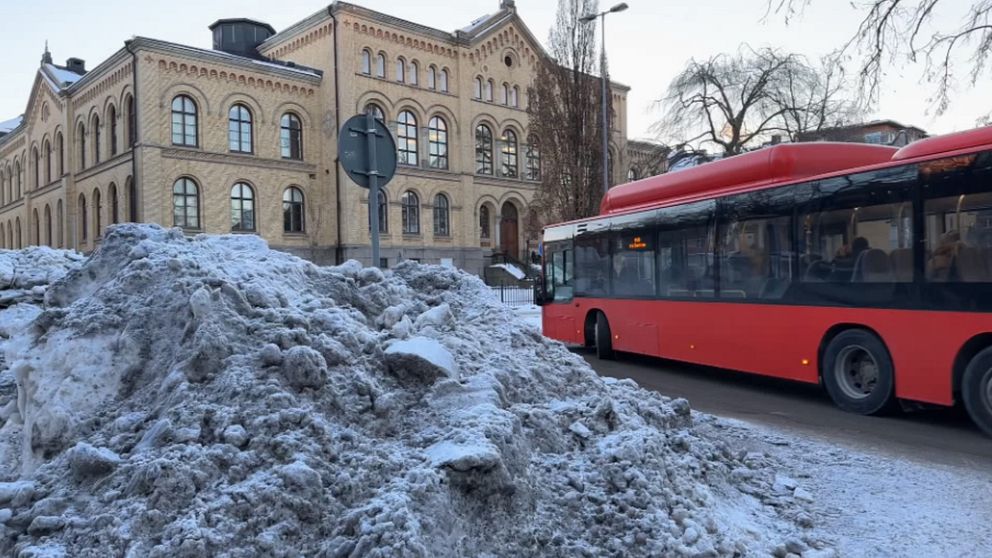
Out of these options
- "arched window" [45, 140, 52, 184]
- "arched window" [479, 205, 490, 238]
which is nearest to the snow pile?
"arched window" [479, 205, 490, 238]

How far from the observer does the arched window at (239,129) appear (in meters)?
35.4

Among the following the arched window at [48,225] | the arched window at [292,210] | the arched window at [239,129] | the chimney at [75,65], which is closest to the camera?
the arched window at [239,129]

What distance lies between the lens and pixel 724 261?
10.2 m

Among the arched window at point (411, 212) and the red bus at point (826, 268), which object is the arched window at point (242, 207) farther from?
the red bus at point (826, 268)

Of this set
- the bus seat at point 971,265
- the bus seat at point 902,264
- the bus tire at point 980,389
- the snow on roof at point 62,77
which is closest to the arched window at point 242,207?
the snow on roof at point 62,77

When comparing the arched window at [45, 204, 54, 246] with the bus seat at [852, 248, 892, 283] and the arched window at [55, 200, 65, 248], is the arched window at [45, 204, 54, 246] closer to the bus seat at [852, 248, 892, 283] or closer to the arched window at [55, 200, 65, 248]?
the arched window at [55, 200, 65, 248]

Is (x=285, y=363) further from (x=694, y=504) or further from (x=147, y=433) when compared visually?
(x=694, y=504)

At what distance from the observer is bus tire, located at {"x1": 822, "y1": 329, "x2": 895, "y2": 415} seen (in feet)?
26.1

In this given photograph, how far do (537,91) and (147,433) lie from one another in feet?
95.8

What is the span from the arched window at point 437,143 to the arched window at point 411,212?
233 cm

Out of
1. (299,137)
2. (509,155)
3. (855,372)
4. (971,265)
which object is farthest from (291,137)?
(971,265)

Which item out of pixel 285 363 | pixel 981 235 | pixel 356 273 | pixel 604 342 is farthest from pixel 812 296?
pixel 285 363

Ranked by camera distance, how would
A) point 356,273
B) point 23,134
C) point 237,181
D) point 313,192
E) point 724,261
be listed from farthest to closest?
point 23,134 → point 313,192 → point 237,181 → point 724,261 → point 356,273

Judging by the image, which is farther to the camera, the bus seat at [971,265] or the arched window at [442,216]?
the arched window at [442,216]
